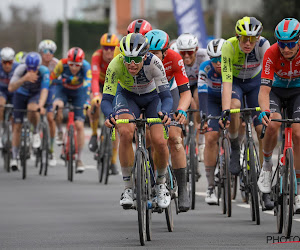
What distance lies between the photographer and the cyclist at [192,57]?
14547mm

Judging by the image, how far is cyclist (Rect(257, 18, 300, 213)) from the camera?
1010cm

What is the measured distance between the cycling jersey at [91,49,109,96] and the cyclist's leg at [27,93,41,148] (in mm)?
1711

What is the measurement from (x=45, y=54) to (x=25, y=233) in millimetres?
10460

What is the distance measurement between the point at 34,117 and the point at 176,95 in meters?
7.13

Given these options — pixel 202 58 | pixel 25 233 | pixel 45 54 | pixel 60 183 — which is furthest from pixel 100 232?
pixel 45 54

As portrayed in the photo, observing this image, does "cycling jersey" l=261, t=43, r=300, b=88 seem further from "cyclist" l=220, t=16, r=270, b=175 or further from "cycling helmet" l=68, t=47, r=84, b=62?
"cycling helmet" l=68, t=47, r=84, b=62

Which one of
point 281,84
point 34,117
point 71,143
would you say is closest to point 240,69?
point 281,84

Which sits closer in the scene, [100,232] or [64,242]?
[64,242]

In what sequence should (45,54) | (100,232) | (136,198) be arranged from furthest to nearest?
(45,54), (100,232), (136,198)

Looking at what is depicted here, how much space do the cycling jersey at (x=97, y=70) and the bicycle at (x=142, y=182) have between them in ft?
19.6

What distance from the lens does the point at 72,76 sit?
17812 mm

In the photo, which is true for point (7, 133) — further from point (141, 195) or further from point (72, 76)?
point (141, 195)

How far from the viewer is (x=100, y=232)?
35.2 ft

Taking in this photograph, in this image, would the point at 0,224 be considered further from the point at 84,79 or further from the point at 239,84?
the point at 84,79
